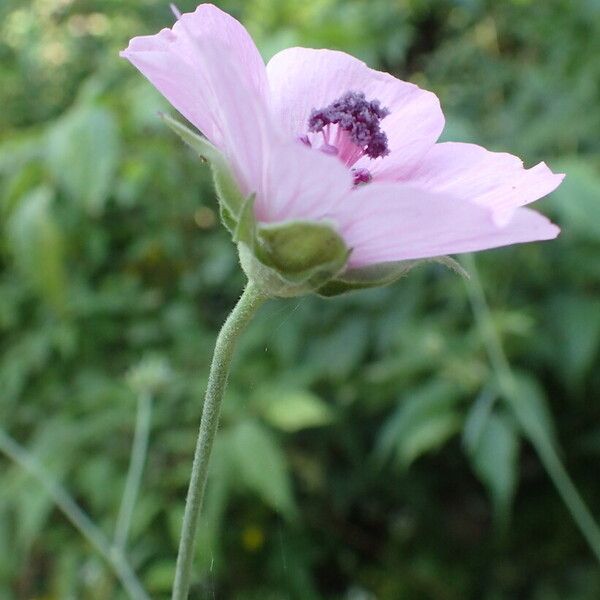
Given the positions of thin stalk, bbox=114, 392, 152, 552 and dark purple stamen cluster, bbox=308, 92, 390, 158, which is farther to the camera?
thin stalk, bbox=114, 392, 152, 552

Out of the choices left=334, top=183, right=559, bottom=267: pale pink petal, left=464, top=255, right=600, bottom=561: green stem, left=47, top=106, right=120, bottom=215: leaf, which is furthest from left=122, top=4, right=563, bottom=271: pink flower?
left=47, top=106, right=120, bottom=215: leaf

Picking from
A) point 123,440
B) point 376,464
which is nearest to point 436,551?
point 376,464

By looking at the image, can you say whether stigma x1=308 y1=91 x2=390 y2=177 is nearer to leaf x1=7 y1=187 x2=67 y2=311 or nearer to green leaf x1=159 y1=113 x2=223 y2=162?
green leaf x1=159 y1=113 x2=223 y2=162

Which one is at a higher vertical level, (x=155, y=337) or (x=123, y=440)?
(x=155, y=337)

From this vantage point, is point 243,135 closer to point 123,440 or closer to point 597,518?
point 123,440

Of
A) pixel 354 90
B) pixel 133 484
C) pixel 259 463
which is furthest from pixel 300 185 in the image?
pixel 259 463

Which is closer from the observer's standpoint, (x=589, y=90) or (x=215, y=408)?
(x=215, y=408)

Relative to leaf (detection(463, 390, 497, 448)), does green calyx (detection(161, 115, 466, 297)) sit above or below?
above
